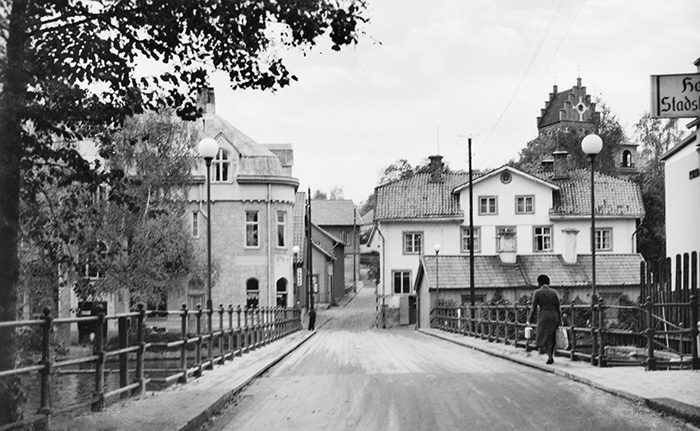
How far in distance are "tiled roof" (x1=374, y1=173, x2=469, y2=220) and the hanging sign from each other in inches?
2013

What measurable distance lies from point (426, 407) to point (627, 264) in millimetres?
46076

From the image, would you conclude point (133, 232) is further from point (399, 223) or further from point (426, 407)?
point (399, 223)

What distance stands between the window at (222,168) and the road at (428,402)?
3446cm

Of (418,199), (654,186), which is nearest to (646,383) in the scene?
(418,199)

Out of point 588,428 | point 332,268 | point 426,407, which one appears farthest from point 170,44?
point 332,268

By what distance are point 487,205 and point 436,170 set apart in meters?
5.32

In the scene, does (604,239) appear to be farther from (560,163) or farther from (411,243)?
(411,243)

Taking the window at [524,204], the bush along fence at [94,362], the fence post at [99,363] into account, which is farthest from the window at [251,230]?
the fence post at [99,363]

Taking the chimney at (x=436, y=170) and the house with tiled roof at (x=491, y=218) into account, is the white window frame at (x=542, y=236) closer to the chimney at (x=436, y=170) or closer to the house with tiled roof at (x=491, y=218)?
the house with tiled roof at (x=491, y=218)

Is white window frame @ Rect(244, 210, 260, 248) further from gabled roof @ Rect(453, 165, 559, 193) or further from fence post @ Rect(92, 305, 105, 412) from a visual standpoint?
fence post @ Rect(92, 305, 105, 412)

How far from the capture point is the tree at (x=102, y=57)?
8688 millimetres

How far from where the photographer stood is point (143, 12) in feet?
28.8

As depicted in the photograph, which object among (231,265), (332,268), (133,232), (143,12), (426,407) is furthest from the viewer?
(332,268)

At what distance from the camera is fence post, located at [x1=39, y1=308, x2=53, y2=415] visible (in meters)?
8.45
